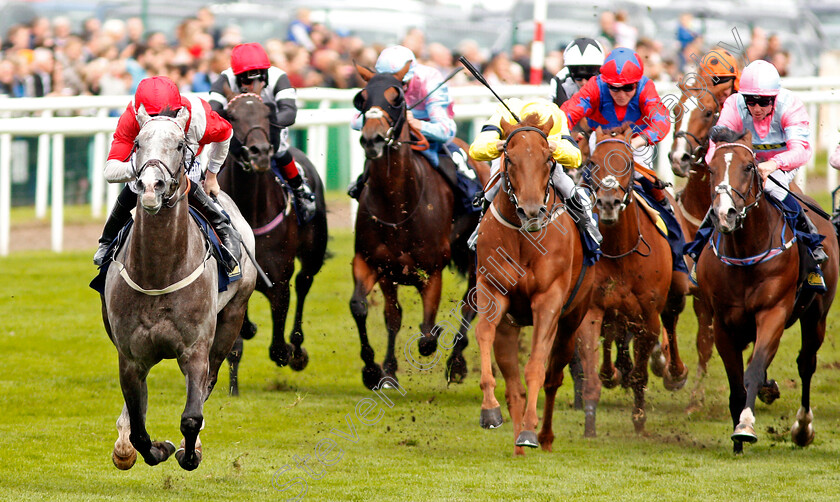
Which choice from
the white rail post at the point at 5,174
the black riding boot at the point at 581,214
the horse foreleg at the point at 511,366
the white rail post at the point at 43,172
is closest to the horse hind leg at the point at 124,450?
the horse foreleg at the point at 511,366

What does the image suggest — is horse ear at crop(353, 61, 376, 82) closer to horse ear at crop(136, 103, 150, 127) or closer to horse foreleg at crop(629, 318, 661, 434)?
horse foreleg at crop(629, 318, 661, 434)

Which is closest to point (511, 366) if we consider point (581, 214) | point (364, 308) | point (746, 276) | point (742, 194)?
Answer: point (581, 214)

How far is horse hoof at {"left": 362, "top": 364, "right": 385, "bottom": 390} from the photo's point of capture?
29.6 feet

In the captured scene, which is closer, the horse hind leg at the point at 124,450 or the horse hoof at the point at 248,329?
the horse hind leg at the point at 124,450

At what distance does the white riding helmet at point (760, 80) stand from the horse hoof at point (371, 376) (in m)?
3.14

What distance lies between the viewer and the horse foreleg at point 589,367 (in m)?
7.77

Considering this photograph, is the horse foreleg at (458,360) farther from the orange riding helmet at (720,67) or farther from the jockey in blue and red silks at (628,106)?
the orange riding helmet at (720,67)

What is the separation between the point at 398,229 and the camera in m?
8.93

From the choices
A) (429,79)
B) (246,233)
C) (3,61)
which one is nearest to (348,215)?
(3,61)

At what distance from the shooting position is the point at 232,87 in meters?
8.82

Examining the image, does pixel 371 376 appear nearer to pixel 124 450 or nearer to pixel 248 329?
pixel 248 329

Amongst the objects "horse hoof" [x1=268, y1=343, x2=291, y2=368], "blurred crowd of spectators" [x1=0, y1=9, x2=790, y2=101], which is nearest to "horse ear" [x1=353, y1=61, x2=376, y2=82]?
"horse hoof" [x1=268, y1=343, x2=291, y2=368]

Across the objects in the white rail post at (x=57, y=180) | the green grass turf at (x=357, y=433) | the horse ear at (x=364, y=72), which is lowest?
the green grass turf at (x=357, y=433)

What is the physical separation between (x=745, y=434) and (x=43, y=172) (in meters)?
8.18
